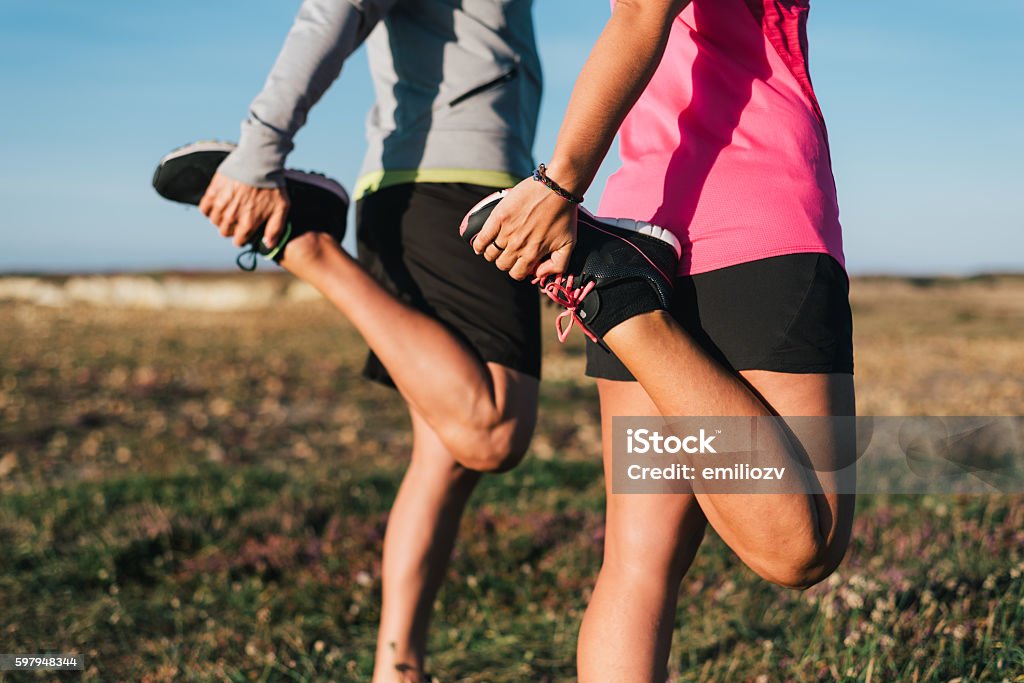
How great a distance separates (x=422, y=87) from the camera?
2.87 meters

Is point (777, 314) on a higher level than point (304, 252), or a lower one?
lower

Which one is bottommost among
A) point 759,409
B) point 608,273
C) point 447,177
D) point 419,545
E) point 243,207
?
point 419,545

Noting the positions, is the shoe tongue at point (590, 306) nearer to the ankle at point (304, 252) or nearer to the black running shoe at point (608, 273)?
the black running shoe at point (608, 273)

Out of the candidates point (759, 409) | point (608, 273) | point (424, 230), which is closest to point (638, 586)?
point (759, 409)

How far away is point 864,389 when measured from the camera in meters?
12.1

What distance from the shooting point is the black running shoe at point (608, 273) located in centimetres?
187

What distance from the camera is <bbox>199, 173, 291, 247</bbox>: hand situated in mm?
2615

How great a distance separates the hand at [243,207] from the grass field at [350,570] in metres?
1.58

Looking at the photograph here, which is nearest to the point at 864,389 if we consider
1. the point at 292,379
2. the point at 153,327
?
the point at 292,379

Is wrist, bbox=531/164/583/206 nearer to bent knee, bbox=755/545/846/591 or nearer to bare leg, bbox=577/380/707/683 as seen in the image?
bare leg, bbox=577/380/707/683

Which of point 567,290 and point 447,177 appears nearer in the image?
point 567,290

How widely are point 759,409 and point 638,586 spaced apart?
49 centimetres

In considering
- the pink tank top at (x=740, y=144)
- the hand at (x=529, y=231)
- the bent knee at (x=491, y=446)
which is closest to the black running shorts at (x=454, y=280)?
the bent knee at (x=491, y=446)

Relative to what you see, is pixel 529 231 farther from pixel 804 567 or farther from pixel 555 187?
pixel 804 567
